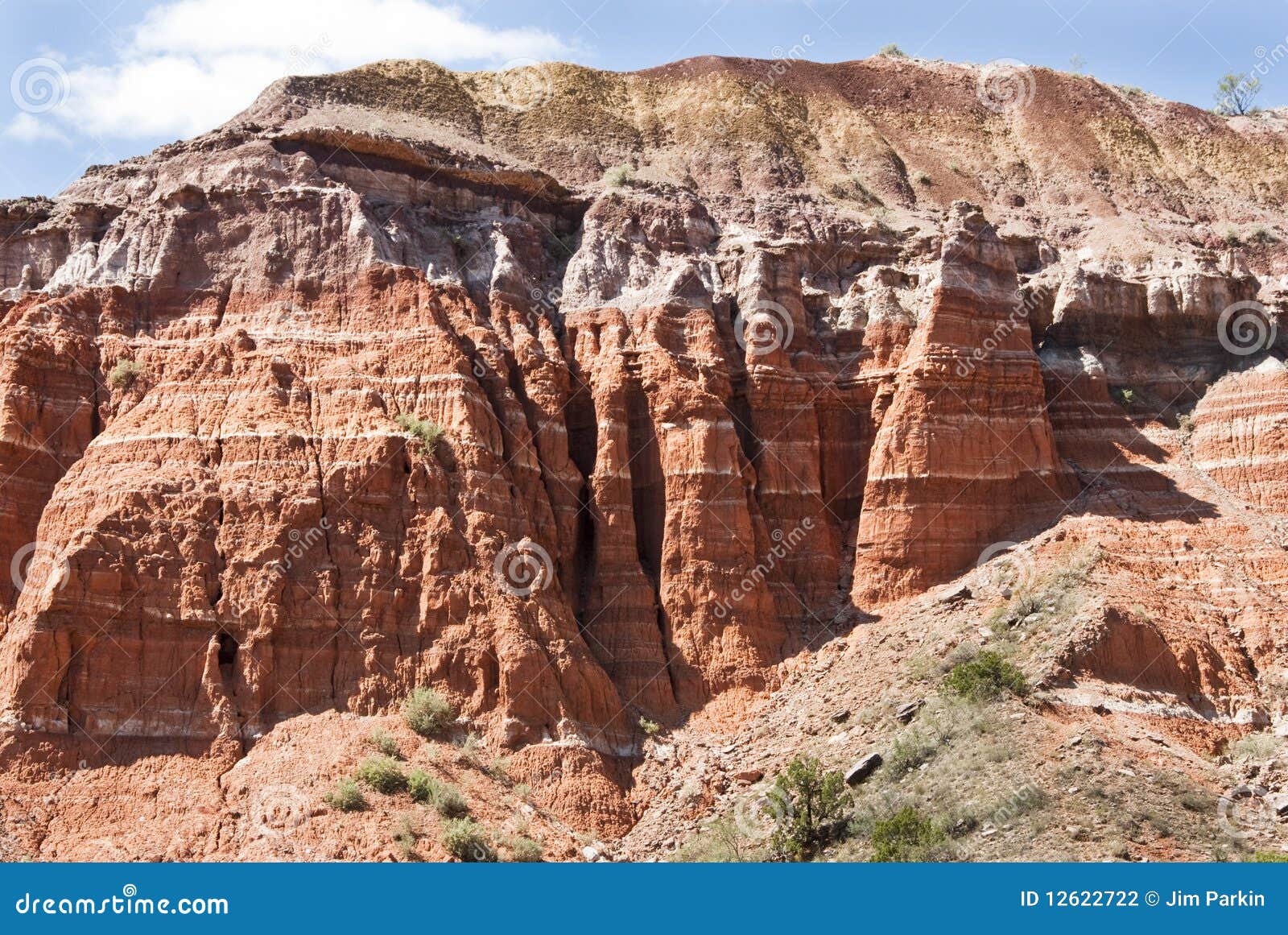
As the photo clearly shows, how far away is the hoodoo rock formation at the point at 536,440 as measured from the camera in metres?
48.3

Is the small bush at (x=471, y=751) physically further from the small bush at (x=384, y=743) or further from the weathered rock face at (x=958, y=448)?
the weathered rock face at (x=958, y=448)

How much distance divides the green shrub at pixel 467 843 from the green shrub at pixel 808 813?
7.46 meters

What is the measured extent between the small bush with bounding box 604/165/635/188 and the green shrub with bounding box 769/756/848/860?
29838mm

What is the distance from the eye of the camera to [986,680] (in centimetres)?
4647

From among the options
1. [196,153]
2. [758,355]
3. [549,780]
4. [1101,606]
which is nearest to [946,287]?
[758,355]

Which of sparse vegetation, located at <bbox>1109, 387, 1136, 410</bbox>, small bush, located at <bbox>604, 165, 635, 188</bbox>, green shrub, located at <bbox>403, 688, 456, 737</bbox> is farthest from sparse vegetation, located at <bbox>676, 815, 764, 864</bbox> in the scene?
small bush, located at <bbox>604, 165, 635, 188</bbox>

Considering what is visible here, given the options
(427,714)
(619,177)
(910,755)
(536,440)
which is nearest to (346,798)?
(427,714)

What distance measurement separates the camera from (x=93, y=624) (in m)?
47.2

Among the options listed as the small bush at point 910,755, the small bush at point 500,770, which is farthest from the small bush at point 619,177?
the small bush at point 910,755

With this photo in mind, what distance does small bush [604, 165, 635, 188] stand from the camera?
67.9 m

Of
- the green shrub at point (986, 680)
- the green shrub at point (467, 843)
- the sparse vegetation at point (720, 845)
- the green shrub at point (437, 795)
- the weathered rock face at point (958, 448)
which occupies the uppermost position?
the weathered rock face at point (958, 448)

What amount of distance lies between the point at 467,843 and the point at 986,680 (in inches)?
582

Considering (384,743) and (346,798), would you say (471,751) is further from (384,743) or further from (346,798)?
(346,798)

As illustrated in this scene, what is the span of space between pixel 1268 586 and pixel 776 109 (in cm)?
4089
